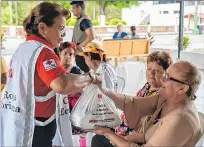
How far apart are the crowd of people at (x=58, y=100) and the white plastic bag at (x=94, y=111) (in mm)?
27

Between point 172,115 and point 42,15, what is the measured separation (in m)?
0.54

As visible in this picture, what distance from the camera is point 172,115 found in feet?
3.05

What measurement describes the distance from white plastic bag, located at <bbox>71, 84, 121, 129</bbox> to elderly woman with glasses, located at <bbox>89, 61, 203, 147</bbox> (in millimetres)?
30

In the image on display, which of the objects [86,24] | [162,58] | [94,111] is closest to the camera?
[94,111]

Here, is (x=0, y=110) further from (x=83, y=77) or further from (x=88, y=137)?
(x=88, y=137)

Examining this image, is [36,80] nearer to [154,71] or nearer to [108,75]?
[154,71]

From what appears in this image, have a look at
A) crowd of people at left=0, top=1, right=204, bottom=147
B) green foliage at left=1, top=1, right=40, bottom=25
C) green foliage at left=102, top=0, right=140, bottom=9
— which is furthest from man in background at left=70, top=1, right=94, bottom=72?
crowd of people at left=0, top=1, right=204, bottom=147

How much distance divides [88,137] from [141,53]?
1715 millimetres

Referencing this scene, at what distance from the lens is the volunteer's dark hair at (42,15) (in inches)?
39.4

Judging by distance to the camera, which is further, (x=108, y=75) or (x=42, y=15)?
(x=108, y=75)

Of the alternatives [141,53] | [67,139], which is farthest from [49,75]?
[141,53]

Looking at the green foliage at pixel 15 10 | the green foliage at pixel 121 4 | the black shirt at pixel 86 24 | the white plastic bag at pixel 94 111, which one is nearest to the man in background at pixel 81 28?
the black shirt at pixel 86 24

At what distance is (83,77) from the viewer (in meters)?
0.98

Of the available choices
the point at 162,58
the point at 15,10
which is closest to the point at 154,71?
the point at 162,58
